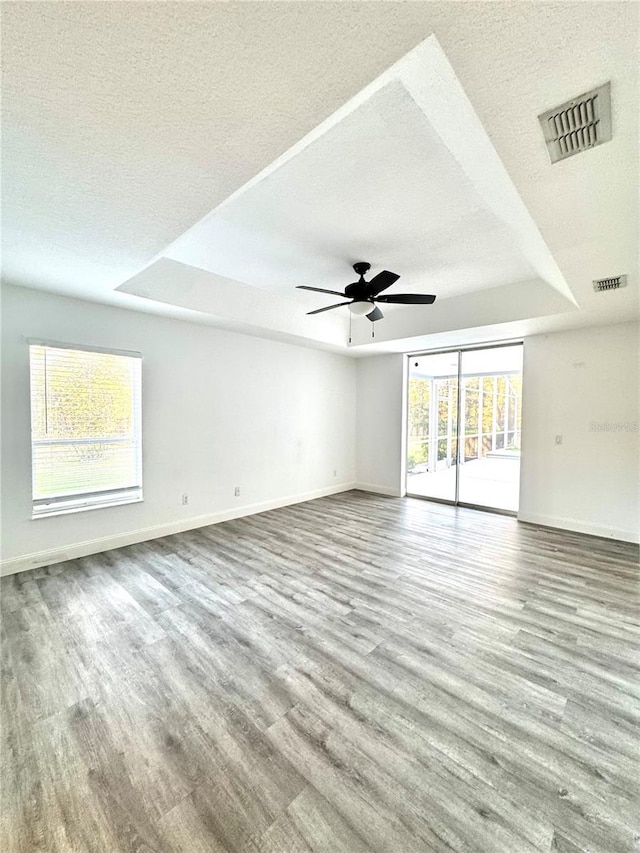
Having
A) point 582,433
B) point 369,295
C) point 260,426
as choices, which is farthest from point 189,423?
point 582,433

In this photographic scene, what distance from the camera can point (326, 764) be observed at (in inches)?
58.5

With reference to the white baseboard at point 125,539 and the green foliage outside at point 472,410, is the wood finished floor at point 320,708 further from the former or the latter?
the green foliage outside at point 472,410

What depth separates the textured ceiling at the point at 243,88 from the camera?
0.99m

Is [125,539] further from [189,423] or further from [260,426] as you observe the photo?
[260,426]

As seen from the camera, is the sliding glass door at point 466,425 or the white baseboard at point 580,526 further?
the sliding glass door at point 466,425

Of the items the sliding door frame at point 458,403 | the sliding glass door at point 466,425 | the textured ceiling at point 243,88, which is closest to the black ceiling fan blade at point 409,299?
the textured ceiling at point 243,88

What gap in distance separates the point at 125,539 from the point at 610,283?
211 inches

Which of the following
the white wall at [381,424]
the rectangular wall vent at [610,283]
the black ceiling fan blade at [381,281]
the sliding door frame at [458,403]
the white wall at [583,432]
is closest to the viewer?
the rectangular wall vent at [610,283]

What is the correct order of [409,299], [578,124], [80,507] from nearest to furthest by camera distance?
[578,124] < [409,299] < [80,507]

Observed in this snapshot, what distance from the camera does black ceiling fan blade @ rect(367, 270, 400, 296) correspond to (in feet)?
9.73

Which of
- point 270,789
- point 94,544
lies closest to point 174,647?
point 270,789

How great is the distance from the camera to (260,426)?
529 cm

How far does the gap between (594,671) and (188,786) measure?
2249 millimetres

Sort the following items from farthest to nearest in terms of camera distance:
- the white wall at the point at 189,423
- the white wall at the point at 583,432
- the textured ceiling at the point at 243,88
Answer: the white wall at the point at 583,432 → the white wall at the point at 189,423 → the textured ceiling at the point at 243,88
